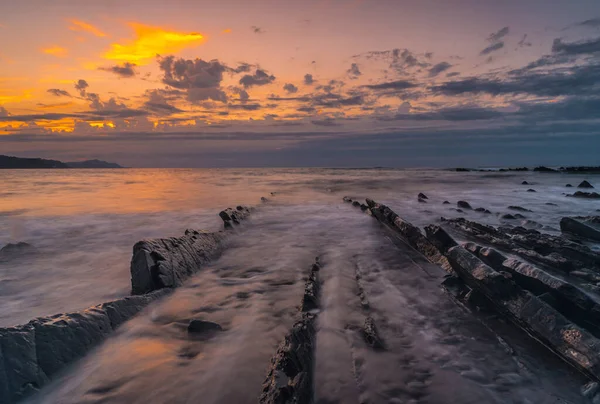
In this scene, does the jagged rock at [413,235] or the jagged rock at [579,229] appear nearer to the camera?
the jagged rock at [413,235]

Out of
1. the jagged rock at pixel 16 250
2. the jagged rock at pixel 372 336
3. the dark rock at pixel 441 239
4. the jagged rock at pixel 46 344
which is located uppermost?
the dark rock at pixel 441 239

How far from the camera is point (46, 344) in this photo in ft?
9.81

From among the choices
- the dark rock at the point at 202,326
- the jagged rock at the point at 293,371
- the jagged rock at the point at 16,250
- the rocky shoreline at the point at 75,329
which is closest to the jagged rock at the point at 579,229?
the jagged rock at the point at 293,371

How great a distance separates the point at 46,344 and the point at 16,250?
20.5 ft

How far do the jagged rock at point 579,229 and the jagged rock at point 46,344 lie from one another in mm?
10154

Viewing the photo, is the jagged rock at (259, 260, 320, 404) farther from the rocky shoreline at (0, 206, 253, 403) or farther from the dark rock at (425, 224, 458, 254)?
the dark rock at (425, 224, 458, 254)

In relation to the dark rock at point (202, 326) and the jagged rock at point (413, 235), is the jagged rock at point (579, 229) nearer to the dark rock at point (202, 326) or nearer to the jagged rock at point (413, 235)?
the jagged rock at point (413, 235)

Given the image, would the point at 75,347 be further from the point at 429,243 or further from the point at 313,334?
the point at 429,243

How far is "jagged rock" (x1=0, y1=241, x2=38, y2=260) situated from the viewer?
7180 mm

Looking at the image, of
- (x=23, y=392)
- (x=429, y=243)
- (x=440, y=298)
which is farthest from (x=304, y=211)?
(x=23, y=392)

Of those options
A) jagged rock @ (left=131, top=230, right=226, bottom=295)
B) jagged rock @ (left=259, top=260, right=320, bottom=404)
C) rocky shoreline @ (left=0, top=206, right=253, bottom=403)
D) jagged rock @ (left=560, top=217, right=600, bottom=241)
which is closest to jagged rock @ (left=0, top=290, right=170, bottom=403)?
rocky shoreline @ (left=0, top=206, right=253, bottom=403)

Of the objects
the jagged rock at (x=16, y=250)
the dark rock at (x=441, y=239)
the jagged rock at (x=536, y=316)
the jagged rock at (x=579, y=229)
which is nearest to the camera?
the jagged rock at (x=536, y=316)

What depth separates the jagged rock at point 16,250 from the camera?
23.6 feet

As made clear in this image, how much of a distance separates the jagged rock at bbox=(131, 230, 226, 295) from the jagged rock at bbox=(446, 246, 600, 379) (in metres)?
4.42
